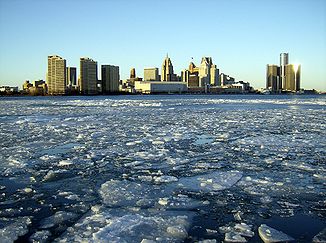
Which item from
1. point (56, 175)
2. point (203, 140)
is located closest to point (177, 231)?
point (56, 175)

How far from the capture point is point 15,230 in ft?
11.8

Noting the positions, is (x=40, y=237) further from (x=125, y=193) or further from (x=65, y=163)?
(x=65, y=163)

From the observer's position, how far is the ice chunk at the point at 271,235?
335 centimetres

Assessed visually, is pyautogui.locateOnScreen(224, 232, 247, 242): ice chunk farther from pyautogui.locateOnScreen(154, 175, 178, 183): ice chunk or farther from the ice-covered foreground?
pyautogui.locateOnScreen(154, 175, 178, 183): ice chunk

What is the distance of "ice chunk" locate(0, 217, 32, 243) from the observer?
3.40 metres

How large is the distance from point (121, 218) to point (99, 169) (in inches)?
102

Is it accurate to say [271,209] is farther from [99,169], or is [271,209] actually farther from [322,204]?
[99,169]

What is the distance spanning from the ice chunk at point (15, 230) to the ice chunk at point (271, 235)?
2.58m

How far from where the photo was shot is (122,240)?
337 centimetres

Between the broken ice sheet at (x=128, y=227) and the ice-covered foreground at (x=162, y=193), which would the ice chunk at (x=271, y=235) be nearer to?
the ice-covered foreground at (x=162, y=193)

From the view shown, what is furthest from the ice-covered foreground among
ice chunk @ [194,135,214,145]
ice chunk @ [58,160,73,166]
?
ice chunk @ [194,135,214,145]

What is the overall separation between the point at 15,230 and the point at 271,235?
279 cm

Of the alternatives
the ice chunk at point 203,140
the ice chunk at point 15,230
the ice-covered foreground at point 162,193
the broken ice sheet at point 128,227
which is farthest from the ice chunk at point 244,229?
the ice chunk at point 203,140

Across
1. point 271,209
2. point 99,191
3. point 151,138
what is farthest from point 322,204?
point 151,138
